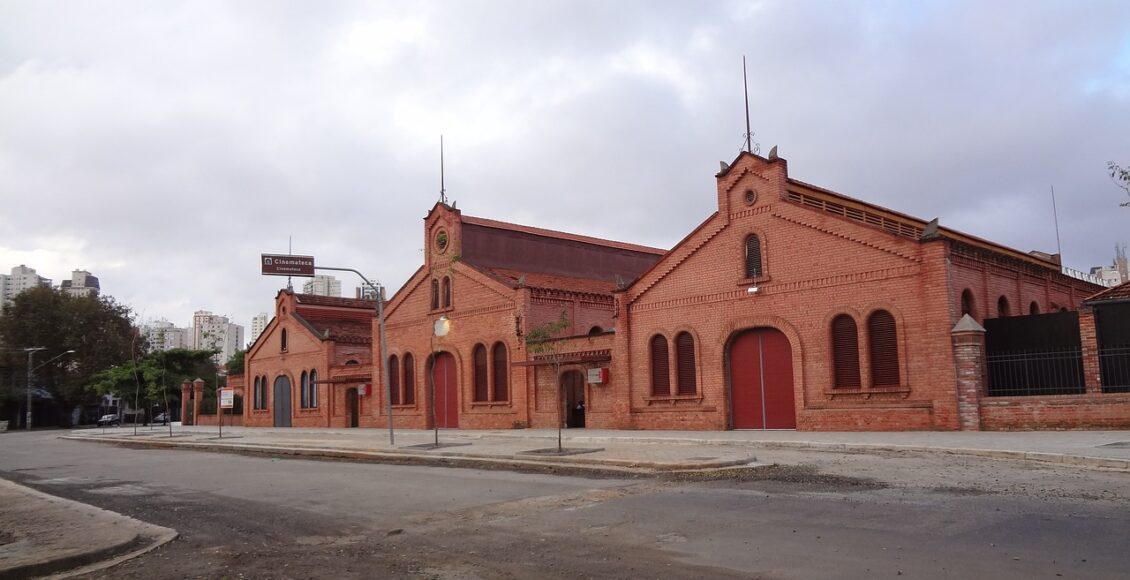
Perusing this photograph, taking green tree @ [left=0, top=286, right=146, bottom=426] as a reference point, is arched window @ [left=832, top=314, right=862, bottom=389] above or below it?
below

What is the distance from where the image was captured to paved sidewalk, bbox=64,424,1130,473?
51.4 ft

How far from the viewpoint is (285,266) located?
24.0 metres

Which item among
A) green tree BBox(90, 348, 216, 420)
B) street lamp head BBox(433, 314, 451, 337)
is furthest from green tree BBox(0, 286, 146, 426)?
street lamp head BBox(433, 314, 451, 337)

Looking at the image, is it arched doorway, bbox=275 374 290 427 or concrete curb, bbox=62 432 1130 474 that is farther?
arched doorway, bbox=275 374 290 427

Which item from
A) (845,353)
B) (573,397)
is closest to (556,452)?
(845,353)

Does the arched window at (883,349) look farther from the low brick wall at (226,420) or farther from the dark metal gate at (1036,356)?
the low brick wall at (226,420)

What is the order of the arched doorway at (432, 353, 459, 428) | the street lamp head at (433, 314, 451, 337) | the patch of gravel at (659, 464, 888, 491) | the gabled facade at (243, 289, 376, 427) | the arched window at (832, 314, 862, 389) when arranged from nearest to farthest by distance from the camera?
the patch of gravel at (659, 464, 888, 491) → the arched window at (832, 314, 862, 389) → the street lamp head at (433, 314, 451, 337) → the arched doorway at (432, 353, 459, 428) → the gabled facade at (243, 289, 376, 427)

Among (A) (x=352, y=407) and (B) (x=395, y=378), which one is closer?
(B) (x=395, y=378)

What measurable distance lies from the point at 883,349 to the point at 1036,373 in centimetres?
390

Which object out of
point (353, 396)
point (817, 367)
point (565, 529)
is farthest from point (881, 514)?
point (353, 396)

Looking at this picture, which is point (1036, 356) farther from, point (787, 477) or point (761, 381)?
point (787, 477)

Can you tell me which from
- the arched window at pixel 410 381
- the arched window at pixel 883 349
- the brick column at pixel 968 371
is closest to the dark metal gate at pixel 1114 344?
the brick column at pixel 968 371

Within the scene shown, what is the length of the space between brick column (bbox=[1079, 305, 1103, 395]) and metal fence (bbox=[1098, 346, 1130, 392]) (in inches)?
5.8

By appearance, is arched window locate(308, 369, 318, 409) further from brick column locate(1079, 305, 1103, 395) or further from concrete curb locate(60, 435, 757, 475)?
brick column locate(1079, 305, 1103, 395)
